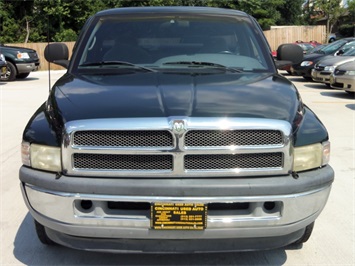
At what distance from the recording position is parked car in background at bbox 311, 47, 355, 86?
45.1ft

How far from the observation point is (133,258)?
132 inches

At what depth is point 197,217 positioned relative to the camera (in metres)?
2.69

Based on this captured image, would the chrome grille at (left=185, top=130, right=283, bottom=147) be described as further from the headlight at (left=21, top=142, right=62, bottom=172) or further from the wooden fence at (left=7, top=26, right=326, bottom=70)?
the wooden fence at (left=7, top=26, right=326, bottom=70)

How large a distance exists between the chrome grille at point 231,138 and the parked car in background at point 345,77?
952cm

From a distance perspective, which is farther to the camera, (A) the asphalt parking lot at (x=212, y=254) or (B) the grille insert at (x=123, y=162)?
(A) the asphalt parking lot at (x=212, y=254)

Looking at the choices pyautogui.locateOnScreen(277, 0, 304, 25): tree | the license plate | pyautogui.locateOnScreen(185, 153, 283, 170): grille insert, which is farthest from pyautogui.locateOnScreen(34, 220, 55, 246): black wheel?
pyautogui.locateOnScreen(277, 0, 304, 25): tree

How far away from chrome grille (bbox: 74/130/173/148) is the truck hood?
→ 4.5 inches

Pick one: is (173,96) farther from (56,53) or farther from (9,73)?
(9,73)

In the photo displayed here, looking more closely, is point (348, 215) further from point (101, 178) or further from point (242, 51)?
point (101, 178)

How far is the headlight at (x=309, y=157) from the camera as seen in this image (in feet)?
9.48

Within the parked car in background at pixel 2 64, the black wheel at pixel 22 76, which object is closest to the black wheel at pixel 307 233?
the parked car in background at pixel 2 64

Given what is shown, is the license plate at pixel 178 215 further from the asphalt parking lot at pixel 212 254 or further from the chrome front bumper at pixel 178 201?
the asphalt parking lot at pixel 212 254

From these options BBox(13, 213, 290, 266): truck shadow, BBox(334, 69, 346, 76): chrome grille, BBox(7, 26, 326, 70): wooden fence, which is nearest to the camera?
BBox(13, 213, 290, 266): truck shadow

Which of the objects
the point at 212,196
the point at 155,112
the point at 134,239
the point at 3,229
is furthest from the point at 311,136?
the point at 3,229
